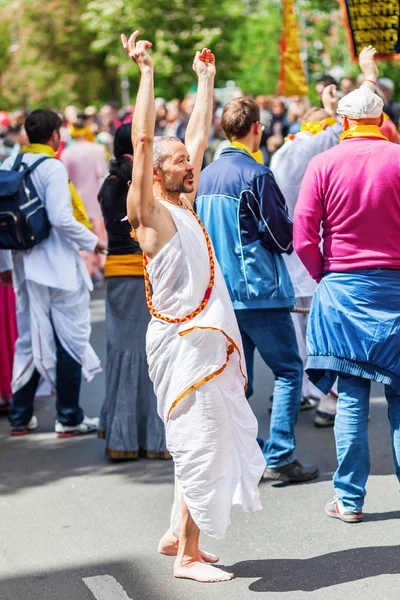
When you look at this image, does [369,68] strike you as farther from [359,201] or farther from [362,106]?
Answer: [359,201]

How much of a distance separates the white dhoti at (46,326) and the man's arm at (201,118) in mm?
2405

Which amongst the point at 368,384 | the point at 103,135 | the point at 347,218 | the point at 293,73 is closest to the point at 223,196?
the point at 347,218

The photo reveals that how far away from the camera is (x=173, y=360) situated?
14.9 ft

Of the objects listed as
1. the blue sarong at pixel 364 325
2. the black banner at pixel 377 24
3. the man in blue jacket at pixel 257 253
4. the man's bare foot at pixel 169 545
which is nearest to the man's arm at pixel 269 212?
the man in blue jacket at pixel 257 253

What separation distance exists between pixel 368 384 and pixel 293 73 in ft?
17.0

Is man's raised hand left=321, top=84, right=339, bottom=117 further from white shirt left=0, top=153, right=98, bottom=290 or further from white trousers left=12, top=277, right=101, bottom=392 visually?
white trousers left=12, top=277, right=101, bottom=392

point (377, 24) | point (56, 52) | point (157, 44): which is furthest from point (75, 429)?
point (56, 52)

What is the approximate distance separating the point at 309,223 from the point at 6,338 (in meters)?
3.53

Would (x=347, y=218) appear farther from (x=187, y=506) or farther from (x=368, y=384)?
(x=187, y=506)

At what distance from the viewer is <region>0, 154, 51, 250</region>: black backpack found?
686cm

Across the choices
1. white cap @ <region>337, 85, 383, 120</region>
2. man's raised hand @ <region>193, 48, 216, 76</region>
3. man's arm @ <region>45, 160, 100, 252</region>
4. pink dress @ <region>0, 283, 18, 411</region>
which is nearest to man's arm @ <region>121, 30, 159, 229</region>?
man's raised hand @ <region>193, 48, 216, 76</region>

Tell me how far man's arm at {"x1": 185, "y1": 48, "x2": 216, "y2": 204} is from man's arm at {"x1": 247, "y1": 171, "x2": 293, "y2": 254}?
75 cm

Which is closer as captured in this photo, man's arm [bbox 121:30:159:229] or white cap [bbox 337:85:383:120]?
man's arm [bbox 121:30:159:229]

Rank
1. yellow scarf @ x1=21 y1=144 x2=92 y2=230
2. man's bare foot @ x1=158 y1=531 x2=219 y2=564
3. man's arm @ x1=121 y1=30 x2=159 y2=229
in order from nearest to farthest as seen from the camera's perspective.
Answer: man's arm @ x1=121 y1=30 x2=159 y2=229, man's bare foot @ x1=158 y1=531 x2=219 y2=564, yellow scarf @ x1=21 y1=144 x2=92 y2=230
